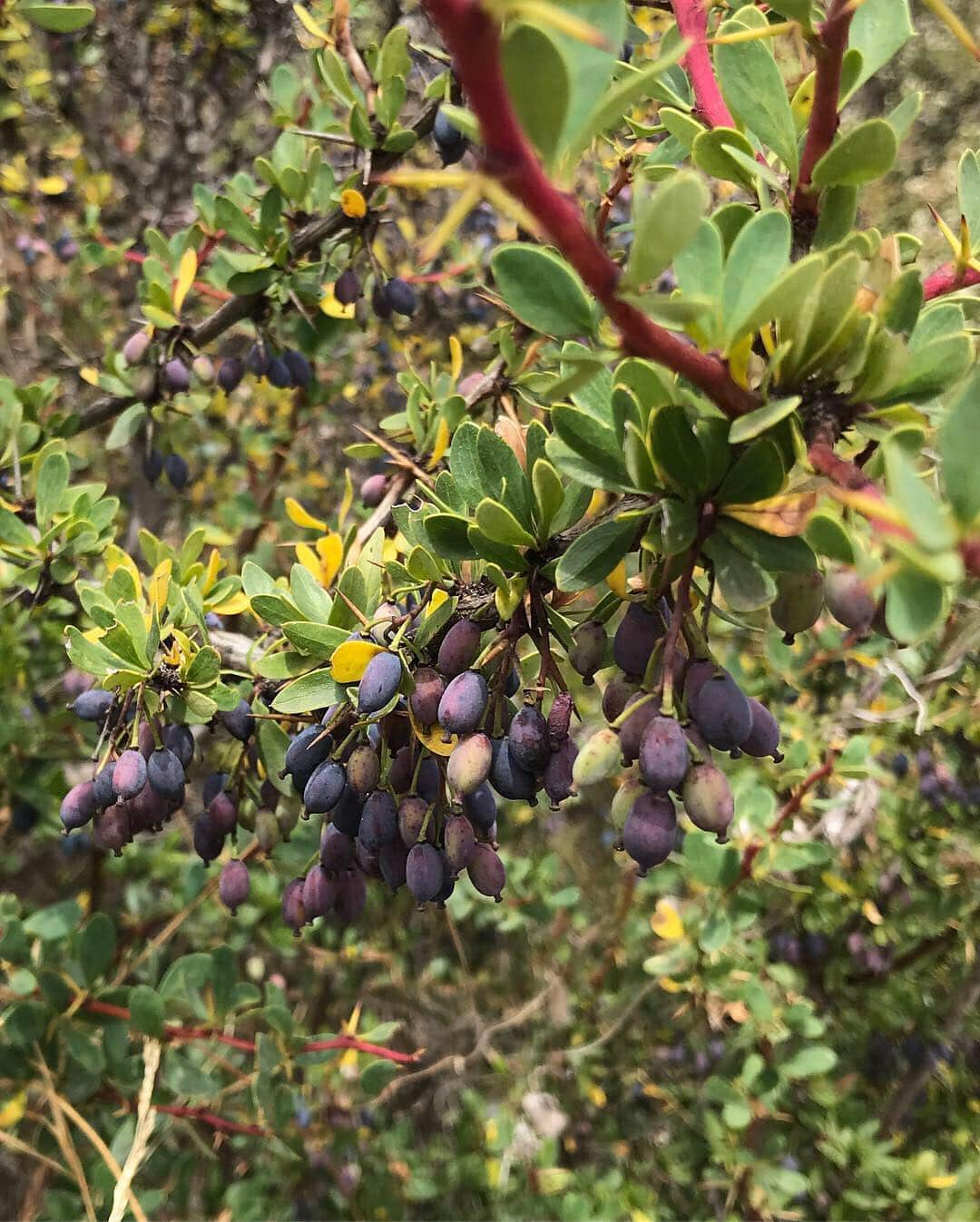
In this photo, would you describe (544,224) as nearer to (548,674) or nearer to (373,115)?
(548,674)

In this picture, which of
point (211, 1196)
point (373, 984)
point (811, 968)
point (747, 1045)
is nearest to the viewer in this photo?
point (211, 1196)

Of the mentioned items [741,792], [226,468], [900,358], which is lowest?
[226,468]

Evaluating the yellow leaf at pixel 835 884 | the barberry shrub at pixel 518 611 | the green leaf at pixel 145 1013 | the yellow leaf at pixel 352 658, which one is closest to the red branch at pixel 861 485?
the barberry shrub at pixel 518 611

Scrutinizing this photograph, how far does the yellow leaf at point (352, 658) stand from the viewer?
2.16ft

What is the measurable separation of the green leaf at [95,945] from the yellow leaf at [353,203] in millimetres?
1097

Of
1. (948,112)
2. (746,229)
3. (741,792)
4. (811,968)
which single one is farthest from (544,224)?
(948,112)

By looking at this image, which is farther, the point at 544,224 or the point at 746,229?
the point at 746,229

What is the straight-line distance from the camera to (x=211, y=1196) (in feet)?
6.88

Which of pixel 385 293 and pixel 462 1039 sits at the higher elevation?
pixel 385 293

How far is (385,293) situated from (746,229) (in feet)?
3.46

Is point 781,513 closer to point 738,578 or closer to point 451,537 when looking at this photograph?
point 738,578

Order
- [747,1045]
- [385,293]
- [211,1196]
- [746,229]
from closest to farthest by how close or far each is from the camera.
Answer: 1. [746,229]
2. [385,293]
3. [211,1196]
4. [747,1045]

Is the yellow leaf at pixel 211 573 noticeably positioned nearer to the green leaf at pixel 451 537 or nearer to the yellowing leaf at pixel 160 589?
the yellowing leaf at pixel 160 589

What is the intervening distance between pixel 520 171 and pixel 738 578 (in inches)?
11.7
